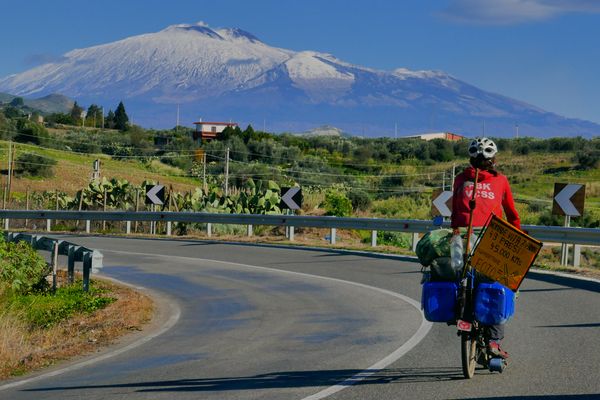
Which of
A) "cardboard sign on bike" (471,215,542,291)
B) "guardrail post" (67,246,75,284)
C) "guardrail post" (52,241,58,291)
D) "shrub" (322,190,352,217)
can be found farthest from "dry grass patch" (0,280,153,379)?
"shrub" (322,190,352,217)

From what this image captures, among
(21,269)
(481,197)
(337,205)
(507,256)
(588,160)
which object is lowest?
(21,269)

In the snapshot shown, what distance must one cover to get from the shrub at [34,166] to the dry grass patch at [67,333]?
6030cm

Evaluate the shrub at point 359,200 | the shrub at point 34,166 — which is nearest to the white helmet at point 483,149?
the shrub at point 359,200

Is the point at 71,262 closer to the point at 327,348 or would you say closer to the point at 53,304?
the point at 53,304

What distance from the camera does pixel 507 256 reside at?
28.4 feet

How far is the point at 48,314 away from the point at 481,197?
Result: 26.4 ft

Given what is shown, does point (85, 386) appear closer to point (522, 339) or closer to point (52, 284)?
point (522, 339)

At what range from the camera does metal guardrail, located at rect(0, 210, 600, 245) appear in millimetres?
20312

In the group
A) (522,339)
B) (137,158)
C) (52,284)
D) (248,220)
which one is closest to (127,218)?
(248,220)

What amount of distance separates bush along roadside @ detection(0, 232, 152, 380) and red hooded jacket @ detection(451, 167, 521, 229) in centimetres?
443

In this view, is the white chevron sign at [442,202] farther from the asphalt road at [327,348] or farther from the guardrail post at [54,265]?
the guardrail post at [54,265]

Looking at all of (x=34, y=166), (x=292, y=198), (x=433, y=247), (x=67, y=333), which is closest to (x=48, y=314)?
(x=67, y=333)

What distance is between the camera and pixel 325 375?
29.7 feet

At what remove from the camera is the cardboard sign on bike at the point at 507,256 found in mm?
8656
